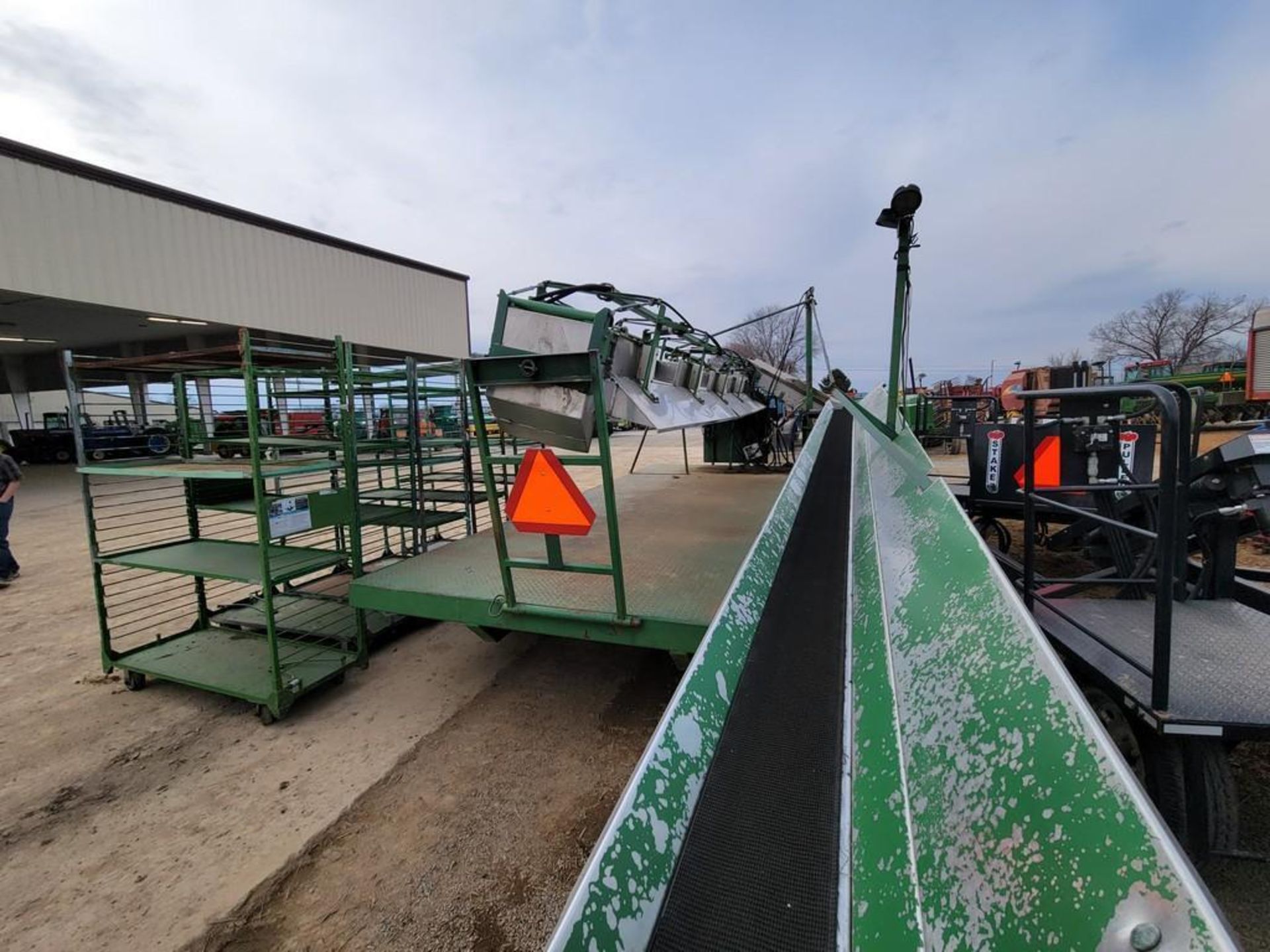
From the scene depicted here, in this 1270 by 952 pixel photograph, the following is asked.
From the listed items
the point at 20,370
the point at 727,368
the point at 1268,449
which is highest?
the point at 20,370

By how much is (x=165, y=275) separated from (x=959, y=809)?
1493 cm

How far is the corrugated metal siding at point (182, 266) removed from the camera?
9039mm

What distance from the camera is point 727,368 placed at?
19.6ft

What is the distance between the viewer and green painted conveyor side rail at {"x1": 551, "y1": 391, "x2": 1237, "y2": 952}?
2.64ft

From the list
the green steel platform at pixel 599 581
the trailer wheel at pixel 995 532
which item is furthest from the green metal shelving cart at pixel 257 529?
the trailer wheel at pixel 995 532

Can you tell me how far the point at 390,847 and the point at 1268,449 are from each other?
371 centimetres

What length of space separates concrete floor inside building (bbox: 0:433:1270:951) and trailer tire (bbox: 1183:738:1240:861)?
0.31m

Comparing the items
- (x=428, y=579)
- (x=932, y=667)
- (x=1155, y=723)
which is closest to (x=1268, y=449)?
(x=1155, y=723)

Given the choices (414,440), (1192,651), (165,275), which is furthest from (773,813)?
(165,275)

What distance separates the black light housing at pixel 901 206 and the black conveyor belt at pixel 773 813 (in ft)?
7.17

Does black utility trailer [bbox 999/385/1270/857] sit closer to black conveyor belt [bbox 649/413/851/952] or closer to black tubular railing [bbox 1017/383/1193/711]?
black tubular railing [bbox 1017/383/1193/711]

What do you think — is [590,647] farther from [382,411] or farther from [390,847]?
[382,411]

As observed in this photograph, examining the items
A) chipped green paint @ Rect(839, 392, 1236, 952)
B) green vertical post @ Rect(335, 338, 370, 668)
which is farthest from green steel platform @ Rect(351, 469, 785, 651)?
chipped green paint @ Rect(839, 392, 1236, 952)

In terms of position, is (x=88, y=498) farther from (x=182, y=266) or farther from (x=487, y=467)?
(x=182, y=266)
